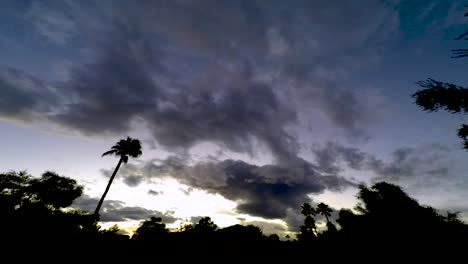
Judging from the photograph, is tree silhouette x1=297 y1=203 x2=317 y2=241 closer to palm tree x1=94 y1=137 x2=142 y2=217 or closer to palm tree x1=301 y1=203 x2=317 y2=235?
palm tree x1=301 y1=203 x2=317 y2=235

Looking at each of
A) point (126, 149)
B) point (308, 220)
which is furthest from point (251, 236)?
point (308, 220)

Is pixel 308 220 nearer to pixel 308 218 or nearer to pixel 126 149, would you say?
pixel 308 218

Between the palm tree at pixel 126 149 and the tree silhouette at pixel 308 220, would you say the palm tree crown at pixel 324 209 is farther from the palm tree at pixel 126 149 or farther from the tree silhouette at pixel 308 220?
the palm tree at pixel 126 149

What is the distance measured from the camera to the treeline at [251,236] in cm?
1145

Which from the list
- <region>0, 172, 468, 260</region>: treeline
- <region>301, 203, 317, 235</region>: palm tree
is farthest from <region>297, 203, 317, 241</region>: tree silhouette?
<region>0, 172, 468, 260</region>: treeline

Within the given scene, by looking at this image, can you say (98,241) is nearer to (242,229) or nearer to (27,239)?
(27,239)

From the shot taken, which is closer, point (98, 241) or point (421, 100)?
point (421, 100)

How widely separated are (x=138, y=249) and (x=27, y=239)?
822 centimetres

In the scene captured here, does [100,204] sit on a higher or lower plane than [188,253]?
higher

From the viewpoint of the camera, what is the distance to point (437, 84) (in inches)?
208

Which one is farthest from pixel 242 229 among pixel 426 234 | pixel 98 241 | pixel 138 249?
pixel 426 234

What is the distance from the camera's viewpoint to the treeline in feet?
37.6

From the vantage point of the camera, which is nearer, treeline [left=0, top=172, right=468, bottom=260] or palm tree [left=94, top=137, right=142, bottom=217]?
treeline [left=0, top=172, right=468, bottom=260]

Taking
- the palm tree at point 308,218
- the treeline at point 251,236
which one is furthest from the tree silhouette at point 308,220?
the treeline at point 251,236
